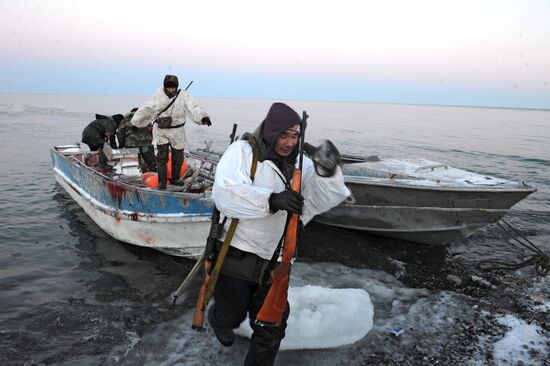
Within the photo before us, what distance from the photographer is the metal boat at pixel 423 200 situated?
274 inches

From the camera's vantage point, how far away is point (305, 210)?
2891mm

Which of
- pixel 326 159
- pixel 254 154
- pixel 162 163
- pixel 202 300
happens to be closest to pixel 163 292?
pixel 162 163

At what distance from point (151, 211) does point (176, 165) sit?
1112mm

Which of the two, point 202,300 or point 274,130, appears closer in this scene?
point 274,130

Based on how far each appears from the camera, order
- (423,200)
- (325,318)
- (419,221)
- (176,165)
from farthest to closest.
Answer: (419,221) < (423,200) < (176,165) < (325,318)

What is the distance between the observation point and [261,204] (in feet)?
7.82

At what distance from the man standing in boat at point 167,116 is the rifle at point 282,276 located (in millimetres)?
4289

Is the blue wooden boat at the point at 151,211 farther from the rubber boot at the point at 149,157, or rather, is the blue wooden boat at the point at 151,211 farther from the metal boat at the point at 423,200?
the metal boat at the point at 423,200

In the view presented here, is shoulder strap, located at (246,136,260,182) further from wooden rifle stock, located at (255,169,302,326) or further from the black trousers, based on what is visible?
the black trousers

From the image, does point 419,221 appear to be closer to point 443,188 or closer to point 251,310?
point 443,188

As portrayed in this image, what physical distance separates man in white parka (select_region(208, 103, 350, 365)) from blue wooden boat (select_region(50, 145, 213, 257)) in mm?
3144

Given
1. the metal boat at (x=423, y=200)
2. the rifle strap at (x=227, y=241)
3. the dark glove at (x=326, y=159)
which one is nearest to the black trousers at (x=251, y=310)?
the rifle strap at (x=227, y=241)

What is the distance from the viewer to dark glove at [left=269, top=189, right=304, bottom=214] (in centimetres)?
234

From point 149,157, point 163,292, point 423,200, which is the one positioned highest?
point 149,157
